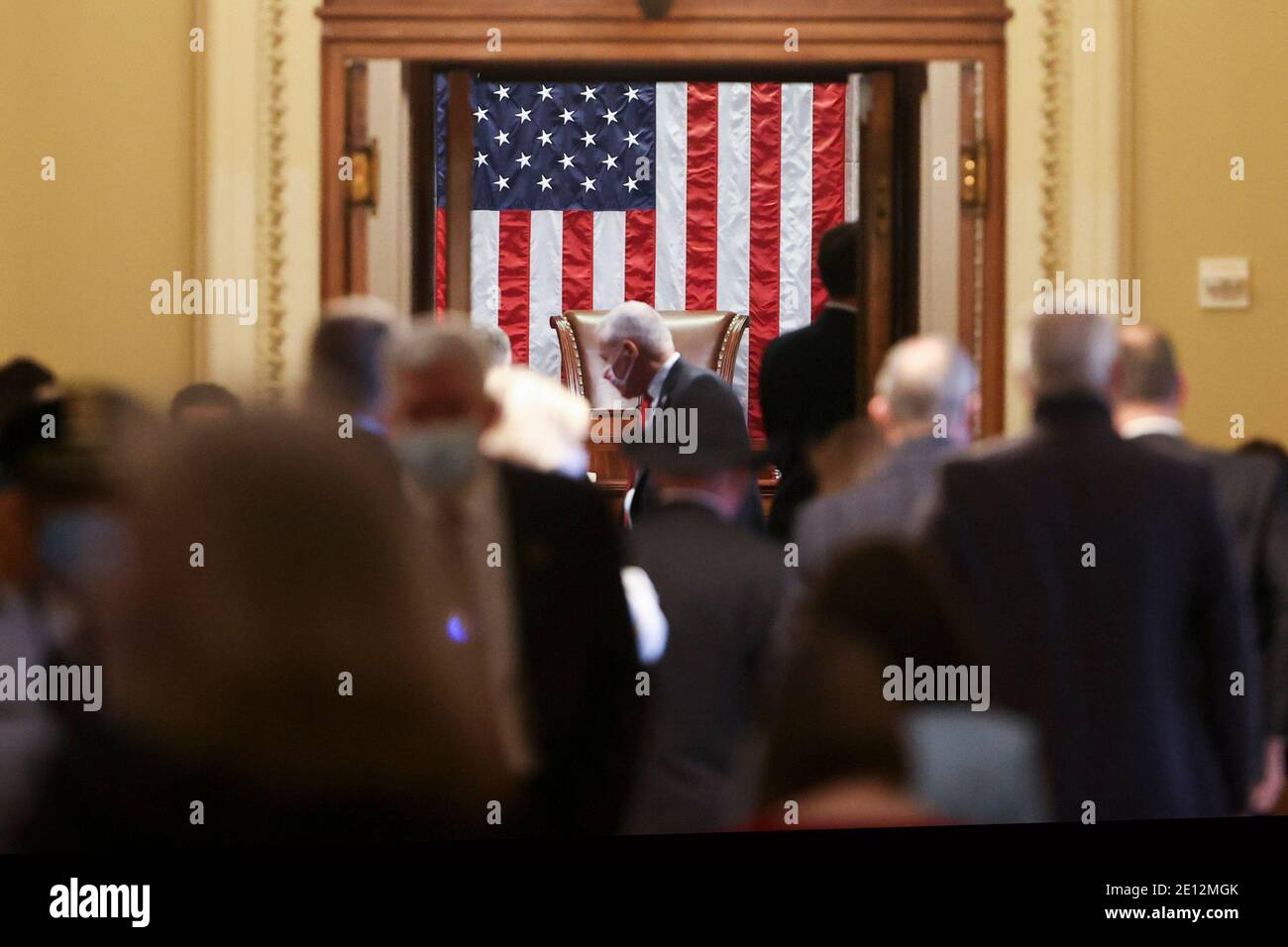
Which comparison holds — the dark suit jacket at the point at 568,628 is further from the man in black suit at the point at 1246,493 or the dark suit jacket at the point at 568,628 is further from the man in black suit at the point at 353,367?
the man in black suit at the point at 1246,493

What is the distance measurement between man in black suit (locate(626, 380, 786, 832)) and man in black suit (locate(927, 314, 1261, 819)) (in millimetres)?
375

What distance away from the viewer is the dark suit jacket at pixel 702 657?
275 centimetres

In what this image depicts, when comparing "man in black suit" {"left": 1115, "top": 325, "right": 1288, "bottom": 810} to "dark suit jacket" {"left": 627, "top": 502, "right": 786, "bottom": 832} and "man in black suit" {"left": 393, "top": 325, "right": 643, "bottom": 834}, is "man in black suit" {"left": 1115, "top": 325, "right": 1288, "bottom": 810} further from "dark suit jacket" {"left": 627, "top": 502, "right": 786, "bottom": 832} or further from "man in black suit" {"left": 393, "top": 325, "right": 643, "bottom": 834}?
"man in black suit" {"left": 393, "top": 325, "right": 643, "bottom": 834}

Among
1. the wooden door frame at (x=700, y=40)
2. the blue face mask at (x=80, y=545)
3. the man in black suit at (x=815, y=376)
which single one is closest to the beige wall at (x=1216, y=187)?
the wooden door frame at (x=700, y=40)

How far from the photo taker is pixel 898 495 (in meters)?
2.84

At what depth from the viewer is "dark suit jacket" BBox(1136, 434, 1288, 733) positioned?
2.81 metres

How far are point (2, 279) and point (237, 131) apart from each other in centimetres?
54

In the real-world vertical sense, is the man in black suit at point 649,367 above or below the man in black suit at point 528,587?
above

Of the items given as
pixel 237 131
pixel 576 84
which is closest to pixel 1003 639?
pixel 576 84

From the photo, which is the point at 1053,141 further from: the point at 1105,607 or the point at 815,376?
the point at 1105,607

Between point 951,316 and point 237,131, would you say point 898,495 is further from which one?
point 237,131

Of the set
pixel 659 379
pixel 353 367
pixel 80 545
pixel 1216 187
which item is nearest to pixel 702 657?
pixel 659 379

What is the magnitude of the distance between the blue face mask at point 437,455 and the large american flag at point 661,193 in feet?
1.59
